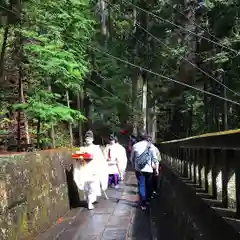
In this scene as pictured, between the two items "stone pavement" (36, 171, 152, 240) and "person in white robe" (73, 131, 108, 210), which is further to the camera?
"person in white robe" (73, 131, 108, 210)

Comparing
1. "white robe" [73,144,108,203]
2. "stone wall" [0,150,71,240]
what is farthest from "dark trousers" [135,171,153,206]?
"stone wall" [0,150,71,240]

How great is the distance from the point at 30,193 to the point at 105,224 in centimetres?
198

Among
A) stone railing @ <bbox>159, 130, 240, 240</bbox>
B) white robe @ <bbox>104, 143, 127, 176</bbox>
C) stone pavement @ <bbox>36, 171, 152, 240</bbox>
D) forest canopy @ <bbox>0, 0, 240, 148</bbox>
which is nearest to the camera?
stone railing @ <bbox>159, 130, 240, 240</bbox>

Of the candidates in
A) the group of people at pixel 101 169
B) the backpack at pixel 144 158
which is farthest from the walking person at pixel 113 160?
the backpack at pixel 144 158

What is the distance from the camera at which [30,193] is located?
6.44m

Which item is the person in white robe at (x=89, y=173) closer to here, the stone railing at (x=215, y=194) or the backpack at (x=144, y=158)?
the backpack at (x=144, y=158)

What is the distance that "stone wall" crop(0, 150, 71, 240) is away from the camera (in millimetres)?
5363

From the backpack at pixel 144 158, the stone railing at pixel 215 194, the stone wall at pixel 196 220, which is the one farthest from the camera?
the backpack at pixel 144 158

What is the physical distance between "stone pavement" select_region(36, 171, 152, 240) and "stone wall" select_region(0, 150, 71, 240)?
25 centimetres

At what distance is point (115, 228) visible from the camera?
24.5ft

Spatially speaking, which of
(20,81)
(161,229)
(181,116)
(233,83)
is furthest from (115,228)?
(181,116)

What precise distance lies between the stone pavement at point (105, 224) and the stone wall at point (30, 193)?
10.0 inches

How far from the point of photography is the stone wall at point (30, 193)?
5.36m

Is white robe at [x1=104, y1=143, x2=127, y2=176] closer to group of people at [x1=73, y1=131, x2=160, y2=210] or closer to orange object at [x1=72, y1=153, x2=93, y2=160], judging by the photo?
group of people at [x1=73, y1=131, x2=160, y2=210]
